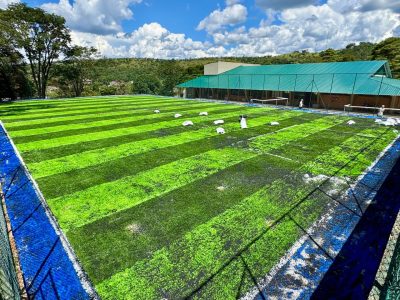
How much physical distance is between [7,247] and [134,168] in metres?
5.84

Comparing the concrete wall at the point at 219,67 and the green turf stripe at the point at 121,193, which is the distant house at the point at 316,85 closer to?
the concrete wall at the point at 219,67

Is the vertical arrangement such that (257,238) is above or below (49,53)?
below

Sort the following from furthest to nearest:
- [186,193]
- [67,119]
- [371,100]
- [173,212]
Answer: [371,100] → [67,119] → [186,193] → [173,212]

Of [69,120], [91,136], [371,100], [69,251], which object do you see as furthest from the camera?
[371,100]

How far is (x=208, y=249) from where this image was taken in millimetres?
6332

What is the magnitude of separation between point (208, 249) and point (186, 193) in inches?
119

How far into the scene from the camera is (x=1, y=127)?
19.4 metres

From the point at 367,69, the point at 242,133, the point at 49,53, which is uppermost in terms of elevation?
the point at 49,53

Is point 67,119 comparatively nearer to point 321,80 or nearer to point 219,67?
point 321,80

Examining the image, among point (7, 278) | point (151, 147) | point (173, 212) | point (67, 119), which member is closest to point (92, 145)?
point (151, 147)

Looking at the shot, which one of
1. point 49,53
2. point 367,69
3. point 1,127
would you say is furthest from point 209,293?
point 49,53

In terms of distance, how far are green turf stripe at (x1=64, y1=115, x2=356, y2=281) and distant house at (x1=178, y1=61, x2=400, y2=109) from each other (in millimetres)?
22983

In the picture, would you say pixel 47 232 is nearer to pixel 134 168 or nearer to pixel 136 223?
pixel 136 223

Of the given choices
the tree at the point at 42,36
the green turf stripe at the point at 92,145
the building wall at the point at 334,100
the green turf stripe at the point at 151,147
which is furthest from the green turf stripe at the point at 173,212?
the tree at the point at 42,36
